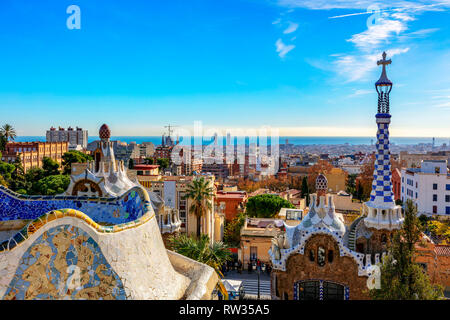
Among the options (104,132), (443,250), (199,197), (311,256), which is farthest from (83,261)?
(443,250)

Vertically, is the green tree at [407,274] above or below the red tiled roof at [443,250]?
above

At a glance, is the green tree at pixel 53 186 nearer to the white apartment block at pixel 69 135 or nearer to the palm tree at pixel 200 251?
the palm tree at pixel 200 251

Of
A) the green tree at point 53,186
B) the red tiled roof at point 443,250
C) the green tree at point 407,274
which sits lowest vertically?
the red tiled roof at point 443,250

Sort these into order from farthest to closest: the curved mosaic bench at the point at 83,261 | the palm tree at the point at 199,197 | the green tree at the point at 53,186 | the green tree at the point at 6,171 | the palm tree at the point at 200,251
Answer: the green tree at the point at 6,171, the green tree at the point at 53,186, the palm tree at the point at 199,197, the palm tree at the point at 200,251, the curved mosaic bench at the point at 83,261

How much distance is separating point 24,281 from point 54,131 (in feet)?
441

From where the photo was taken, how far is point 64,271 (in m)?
6.08

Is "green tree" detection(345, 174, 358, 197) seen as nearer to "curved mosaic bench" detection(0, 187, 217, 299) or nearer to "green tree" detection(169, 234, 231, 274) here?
"green tree" detection(169, 234, 231, 274)

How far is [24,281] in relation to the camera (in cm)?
586

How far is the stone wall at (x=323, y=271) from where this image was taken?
45.5 feet

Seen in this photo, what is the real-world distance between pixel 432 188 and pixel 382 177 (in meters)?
33.4

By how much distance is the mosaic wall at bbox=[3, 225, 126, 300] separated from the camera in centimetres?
588

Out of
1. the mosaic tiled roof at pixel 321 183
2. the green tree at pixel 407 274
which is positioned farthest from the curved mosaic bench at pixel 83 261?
the mosaic tiled roof at pixel 321 183
